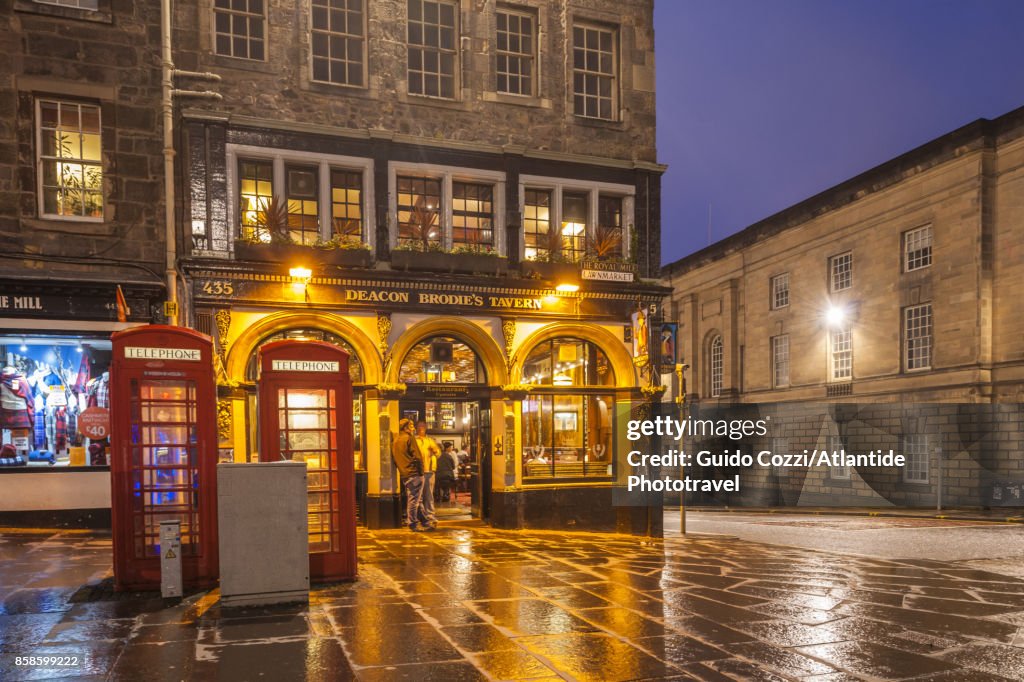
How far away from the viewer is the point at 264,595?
7.66m

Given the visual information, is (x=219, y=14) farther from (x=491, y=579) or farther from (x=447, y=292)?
(x=491, y=579)

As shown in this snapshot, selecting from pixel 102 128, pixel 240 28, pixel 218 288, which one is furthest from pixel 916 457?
pixel 102 128

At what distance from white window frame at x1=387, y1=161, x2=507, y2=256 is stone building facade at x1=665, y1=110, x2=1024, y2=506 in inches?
693

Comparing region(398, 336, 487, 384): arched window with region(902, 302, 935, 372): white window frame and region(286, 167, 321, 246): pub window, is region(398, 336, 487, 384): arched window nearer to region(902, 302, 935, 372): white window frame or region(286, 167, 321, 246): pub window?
region(286, 167, 321, 246): pub window

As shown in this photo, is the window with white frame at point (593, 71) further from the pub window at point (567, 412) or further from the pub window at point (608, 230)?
the pub window at point (567, 412)

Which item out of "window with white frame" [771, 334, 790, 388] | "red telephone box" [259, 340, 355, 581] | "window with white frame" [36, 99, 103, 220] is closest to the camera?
"red telephone box" [259, 340, 355, 581]

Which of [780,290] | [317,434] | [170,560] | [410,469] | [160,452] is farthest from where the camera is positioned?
[780,290]

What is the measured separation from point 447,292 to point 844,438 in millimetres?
26848

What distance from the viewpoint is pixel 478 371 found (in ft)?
53.6

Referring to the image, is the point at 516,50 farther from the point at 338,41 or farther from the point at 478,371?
the point at 478,371

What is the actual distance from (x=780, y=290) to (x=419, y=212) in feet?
102

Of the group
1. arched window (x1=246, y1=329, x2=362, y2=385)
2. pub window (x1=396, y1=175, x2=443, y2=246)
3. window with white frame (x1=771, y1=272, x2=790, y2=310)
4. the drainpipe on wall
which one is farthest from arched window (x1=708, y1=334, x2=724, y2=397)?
the drainpipe on wall

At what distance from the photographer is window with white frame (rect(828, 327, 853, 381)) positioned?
35.6 meters

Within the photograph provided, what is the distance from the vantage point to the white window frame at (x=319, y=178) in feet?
47.6
